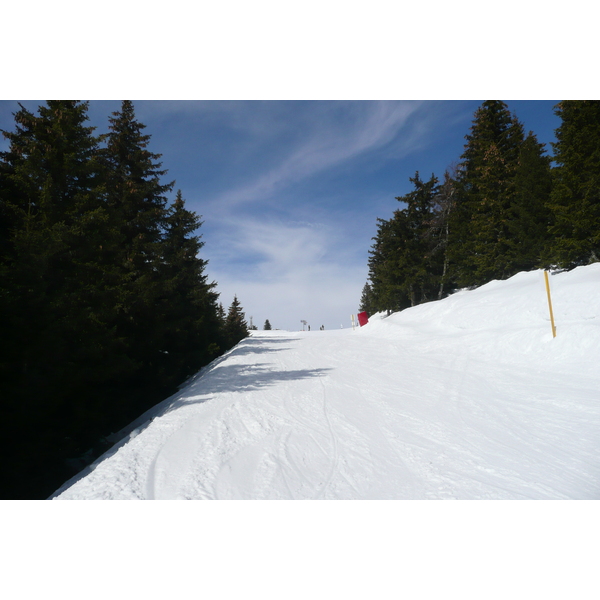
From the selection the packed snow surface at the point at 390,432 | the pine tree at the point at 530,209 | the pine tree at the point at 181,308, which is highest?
the pine tree at the point at 530,209

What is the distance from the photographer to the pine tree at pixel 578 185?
441 inches

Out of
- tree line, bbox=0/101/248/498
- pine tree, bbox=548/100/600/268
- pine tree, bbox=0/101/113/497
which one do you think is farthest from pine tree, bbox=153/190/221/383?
pine tree, bbox=548/100/600/268

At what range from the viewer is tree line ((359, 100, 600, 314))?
38.4ft

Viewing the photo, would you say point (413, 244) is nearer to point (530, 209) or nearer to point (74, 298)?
point (530, 209)

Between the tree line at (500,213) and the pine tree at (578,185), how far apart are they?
0.03m

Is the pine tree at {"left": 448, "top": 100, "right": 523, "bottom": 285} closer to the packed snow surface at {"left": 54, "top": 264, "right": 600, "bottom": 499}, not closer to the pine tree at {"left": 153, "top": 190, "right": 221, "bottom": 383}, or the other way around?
the packed snow surface at {"left": 54, "top": 264, "right": 600, "bottom": 499}

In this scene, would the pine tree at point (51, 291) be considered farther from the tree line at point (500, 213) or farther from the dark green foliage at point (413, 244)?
the dark green foliage at point (413, 244)

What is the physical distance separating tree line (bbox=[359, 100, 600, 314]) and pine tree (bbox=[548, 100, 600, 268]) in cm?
3

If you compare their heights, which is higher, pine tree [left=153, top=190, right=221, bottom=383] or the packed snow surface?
pine tree [left=153, top=190, right=221, bottom=383]

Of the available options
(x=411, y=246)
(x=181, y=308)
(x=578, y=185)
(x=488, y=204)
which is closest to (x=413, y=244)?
(x=411, y=246)

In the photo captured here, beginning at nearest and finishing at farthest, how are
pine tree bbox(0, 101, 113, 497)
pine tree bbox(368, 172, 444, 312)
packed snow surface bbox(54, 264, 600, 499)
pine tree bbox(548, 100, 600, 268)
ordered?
1. packed snow surface bbox(54, 264, 600, 499)
2. pine tree bbox(0, 101, 113, 497)
3. pine tree bbox(548, 100, 600, 268)
4. pine tree bbox(368, 172, 444, 312)

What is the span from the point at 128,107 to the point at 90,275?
Result: 8785 millimetres

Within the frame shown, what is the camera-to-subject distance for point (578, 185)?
11625 millimetres

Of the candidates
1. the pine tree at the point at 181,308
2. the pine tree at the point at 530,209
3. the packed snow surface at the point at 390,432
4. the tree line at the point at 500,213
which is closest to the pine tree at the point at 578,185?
the tree line at the point at 500,213
